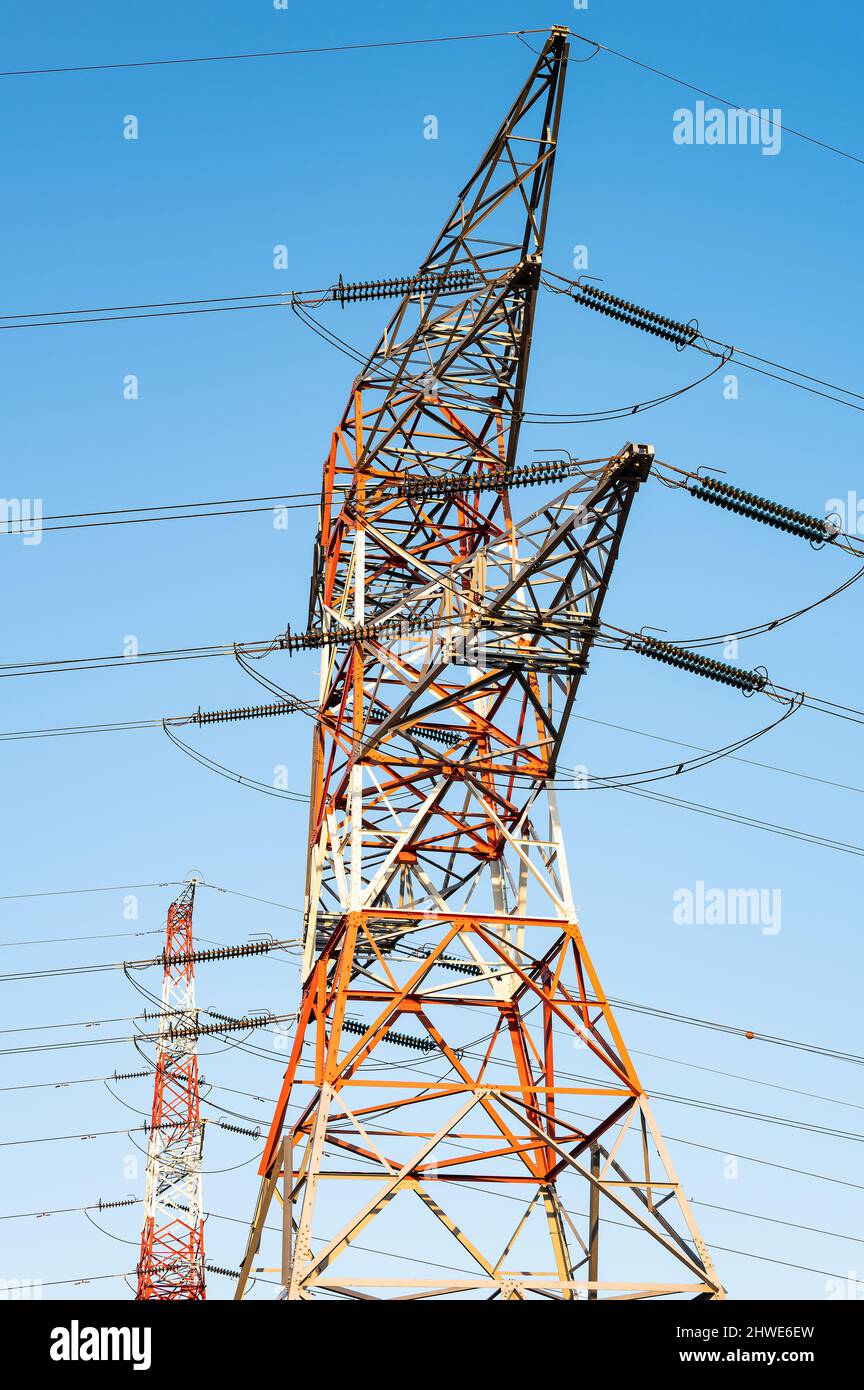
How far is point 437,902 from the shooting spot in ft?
72.0

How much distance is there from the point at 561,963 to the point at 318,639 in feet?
17.8

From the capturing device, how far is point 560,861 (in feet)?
72.8

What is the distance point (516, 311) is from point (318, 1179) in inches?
496

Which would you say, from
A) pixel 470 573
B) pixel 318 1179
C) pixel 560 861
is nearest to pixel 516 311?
pixel 470 573

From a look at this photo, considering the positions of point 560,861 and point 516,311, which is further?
point 516,311

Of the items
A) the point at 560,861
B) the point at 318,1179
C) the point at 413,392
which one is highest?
the point at 413,392

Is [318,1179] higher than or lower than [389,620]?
lower
